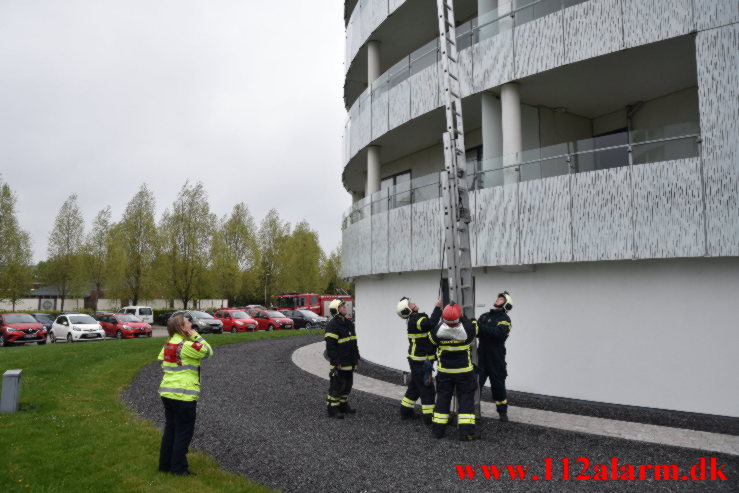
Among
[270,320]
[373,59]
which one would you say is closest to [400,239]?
[373,59]

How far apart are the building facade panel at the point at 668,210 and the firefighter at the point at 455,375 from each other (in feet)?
13.2

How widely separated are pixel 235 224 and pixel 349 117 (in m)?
40.4

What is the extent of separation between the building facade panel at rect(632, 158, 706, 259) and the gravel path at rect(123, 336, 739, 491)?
355 cm

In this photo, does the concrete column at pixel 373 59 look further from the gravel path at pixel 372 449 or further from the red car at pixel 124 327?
the red car at pixel 124 327

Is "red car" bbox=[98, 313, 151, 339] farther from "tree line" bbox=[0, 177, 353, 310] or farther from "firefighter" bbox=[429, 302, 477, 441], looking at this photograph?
"firefighter" bbox=[429, 302, 477, 441]

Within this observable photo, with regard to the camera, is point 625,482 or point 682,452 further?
point 682,452

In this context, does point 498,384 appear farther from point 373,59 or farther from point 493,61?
point 373,59

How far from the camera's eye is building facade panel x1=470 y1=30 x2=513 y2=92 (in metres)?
11.1

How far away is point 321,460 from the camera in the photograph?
19.6ft

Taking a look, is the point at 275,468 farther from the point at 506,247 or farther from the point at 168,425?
the point at 506,247

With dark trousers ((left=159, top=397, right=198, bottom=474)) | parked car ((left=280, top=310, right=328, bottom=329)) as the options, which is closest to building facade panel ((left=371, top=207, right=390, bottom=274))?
dark trousers ((left=159, top=397, right=198, bottom=474))

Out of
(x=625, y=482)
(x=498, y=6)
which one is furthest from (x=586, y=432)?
(x=498, y=6)

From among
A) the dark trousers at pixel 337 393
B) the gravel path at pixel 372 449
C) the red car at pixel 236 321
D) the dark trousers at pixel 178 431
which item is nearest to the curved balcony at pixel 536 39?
the gravel path at pixel 372 449

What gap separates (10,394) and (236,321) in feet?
75.6
